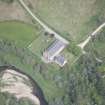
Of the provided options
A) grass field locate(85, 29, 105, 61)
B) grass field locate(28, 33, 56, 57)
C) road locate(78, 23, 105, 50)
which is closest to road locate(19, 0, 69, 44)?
grass field locate(28, 33, 56, 57)

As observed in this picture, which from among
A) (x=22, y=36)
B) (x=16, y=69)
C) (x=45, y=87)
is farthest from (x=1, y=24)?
(x=45, y=87)

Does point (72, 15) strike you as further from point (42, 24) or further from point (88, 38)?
point (88, 38)

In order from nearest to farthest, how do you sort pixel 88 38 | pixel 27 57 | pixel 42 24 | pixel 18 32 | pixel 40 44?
pixel 27 57, pixel 40 44, pixel 88 38, pixel 18 32, pixel 42 24

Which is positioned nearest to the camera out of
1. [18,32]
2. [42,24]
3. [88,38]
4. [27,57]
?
[27,57]

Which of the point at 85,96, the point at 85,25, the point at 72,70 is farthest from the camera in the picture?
the point at 85,25

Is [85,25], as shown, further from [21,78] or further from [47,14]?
[21,78]

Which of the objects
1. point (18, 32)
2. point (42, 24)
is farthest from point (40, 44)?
point (18, 32)

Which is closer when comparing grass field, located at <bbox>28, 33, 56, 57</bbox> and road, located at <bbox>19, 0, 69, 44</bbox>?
grass field, located at <bbox>28, 33, 56, 57</bbox>

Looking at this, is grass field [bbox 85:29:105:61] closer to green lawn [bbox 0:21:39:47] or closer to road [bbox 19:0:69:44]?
road [bbox 19:0:69:44]
